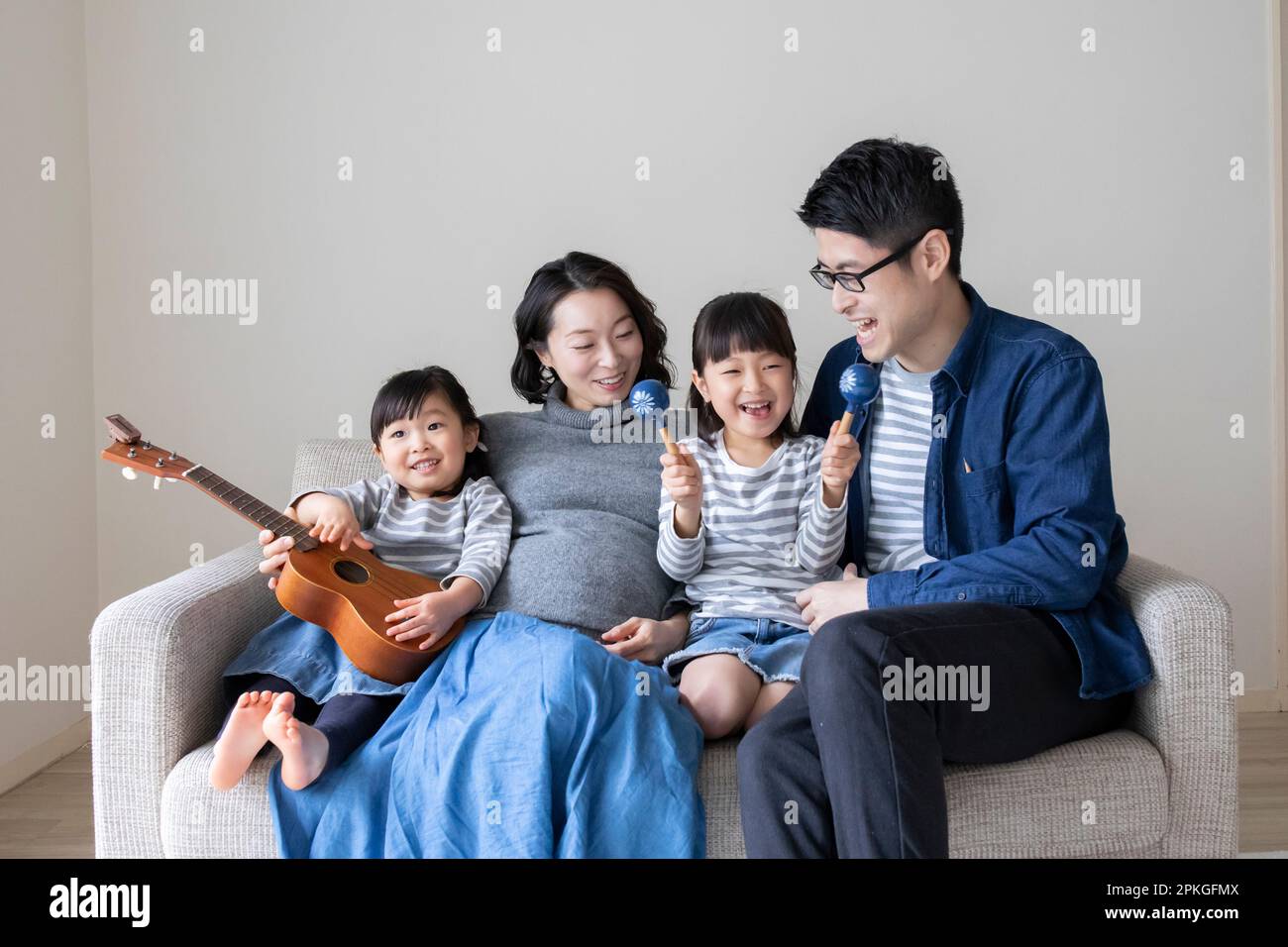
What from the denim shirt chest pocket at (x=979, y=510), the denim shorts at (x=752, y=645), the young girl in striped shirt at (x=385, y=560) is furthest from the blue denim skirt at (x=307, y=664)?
the denim shirt chest pocket at (x=979, y=510)

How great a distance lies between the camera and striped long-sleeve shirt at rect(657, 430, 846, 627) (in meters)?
2.08

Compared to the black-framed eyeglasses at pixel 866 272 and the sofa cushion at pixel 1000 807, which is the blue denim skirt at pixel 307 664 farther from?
the black-framed eyeglasses at pixel 866 272

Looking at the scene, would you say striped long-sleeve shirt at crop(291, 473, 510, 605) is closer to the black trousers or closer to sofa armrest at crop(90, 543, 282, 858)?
sofa armrest at crop(90, 543, 282, 858)

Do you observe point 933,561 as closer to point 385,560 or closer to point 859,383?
point 859,383

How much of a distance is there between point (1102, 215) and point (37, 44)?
9.39ft

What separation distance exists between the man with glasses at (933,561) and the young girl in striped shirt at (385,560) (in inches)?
23.2

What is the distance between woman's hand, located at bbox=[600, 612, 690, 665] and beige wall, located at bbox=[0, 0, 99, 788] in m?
1.71

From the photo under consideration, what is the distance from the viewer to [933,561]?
79.7 inches

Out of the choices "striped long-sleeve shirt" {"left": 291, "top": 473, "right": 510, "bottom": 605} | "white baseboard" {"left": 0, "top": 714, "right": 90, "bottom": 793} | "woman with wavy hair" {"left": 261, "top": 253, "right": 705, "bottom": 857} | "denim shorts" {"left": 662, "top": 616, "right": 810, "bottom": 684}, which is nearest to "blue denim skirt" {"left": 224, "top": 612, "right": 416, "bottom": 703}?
"woman with wavy hair" {"left": 261, "top": 253, "right": 705, "bottom": 857}

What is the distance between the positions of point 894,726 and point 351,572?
97 centimetres

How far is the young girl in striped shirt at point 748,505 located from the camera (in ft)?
6.59

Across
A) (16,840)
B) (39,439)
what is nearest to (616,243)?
(39,439)

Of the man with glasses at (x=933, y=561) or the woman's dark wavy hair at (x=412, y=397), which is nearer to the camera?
the man with glasses at (x=933, y=561)

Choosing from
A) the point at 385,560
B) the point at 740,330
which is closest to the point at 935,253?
the point at 740,330
